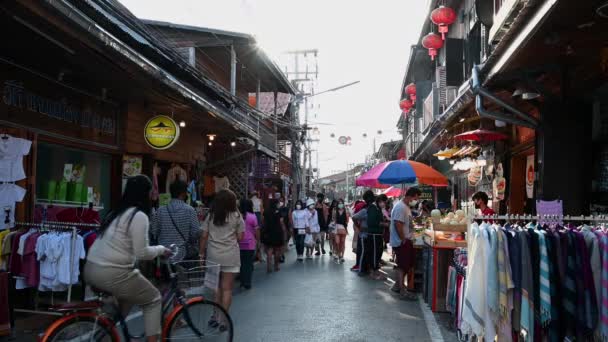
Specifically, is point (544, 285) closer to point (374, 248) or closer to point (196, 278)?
point (196, 278)

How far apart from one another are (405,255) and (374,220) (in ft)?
8.13

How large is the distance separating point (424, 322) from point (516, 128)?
226 inches

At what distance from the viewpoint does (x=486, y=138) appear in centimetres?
1066

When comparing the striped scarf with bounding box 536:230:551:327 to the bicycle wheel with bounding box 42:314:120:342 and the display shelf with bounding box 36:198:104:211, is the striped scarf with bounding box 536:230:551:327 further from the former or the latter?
the display shelf with bounding box 36:198:104:211

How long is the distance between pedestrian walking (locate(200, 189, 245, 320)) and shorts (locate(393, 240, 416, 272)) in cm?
364

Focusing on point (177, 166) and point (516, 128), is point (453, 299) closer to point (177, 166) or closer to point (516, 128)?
point (516, 128)

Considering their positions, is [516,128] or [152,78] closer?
[152,78]

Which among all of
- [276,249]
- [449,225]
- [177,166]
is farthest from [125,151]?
[449,225]

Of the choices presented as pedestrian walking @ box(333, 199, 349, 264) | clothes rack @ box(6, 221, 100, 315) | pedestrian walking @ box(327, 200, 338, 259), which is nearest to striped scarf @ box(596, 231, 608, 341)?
clothes rack @ box(6, 221, 100, 315)

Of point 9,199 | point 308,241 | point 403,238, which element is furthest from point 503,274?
point 308,241

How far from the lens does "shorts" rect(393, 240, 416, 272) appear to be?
9.79m

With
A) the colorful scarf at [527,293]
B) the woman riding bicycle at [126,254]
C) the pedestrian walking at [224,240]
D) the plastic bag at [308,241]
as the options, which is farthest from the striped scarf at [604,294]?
the plastic bag at [308,241]

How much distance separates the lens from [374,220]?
1224 centimetres

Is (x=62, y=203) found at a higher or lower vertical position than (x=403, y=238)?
higher
